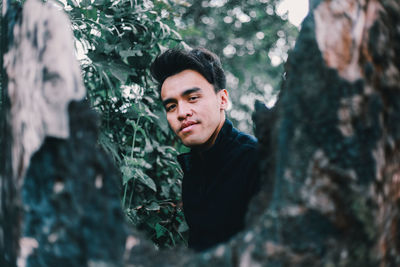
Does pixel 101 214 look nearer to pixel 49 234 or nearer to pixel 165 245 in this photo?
pixel 49 234

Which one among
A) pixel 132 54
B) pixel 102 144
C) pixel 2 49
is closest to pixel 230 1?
pixel 132 54

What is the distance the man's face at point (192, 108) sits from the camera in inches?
81.6

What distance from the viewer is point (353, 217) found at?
98cm

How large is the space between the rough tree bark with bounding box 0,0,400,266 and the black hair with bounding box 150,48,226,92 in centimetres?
123

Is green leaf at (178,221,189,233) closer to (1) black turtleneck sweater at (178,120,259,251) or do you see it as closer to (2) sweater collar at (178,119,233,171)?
(1) black turtleneck sweater at (178,120,259,251)

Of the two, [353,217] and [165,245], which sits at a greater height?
[353,217]

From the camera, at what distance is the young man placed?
6.05 feet

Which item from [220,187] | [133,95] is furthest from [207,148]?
[133,95]

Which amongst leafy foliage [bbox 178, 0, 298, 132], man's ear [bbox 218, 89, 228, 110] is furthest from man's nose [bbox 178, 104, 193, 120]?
leafy foliage [bbox 178, 0, 298, 132]

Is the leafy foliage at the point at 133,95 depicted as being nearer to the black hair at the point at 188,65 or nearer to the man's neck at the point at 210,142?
the black hair at the point at 188,65

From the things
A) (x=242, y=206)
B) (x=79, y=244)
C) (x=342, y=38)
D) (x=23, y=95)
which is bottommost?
(x=242, y=206)

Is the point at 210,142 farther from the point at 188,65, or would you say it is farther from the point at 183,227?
the point at 183,227

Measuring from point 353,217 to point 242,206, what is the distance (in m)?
0.88

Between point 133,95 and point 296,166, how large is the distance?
1918mm
